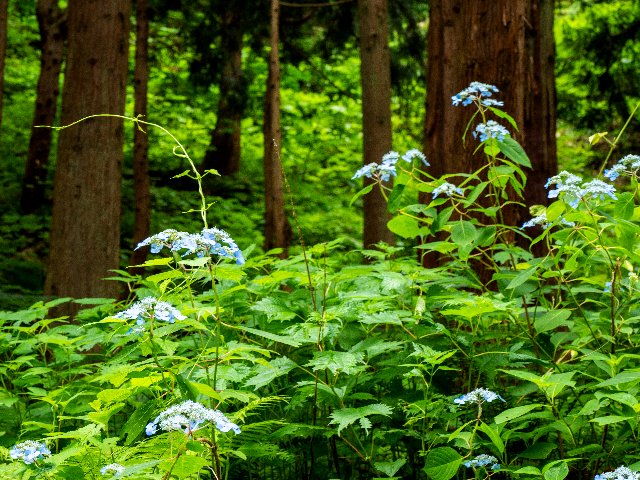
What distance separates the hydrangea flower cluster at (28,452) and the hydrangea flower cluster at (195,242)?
1.85 ft

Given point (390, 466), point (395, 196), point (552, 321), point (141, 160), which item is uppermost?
point (141, 160)

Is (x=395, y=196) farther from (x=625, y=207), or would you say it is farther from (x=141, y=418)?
(x=141, y=418)

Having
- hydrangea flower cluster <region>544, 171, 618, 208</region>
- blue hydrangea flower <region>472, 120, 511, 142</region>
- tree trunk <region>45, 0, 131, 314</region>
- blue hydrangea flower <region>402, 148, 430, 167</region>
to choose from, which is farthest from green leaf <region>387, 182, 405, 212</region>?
tree trunk <region>45, 0, 131, 314</region>

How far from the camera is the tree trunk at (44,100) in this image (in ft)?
39.0

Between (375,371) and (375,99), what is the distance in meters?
6.42

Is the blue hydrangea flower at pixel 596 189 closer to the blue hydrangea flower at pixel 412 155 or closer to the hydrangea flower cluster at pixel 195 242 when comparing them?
the blue hydrangea flower at pixel 412 155

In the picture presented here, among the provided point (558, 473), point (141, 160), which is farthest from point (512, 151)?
point (141, 160)

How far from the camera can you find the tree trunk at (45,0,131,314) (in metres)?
6.23

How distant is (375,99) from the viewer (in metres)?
8.96

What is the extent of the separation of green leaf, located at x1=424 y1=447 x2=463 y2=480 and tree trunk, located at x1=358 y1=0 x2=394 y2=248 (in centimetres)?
670

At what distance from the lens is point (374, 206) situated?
898 centimetres

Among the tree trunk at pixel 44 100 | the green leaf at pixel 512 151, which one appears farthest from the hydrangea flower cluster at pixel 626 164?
the tree trunk at pixel 44 100

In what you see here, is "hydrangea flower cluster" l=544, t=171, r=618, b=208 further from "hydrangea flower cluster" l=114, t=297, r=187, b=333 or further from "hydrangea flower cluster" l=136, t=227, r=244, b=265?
"hydrangea flower cluster" l=114, t=297, r=187, b=333

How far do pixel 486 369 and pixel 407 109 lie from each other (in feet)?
33.0
